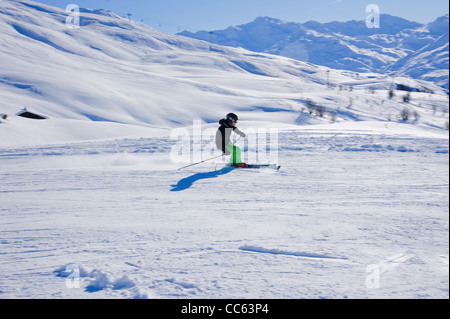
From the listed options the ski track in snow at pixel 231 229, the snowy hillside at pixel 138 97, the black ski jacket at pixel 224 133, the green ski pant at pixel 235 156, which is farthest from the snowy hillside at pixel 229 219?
the snowy hillside at pixel 138 97

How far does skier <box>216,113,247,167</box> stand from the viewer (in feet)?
23.2

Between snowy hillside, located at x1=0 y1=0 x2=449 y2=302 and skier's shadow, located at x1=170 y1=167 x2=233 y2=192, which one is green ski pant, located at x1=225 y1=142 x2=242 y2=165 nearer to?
skier's shadow, located at x1=170 y1=167 x2=233 y2=192

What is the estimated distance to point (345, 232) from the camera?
12.0 ft

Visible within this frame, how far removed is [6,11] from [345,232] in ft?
328

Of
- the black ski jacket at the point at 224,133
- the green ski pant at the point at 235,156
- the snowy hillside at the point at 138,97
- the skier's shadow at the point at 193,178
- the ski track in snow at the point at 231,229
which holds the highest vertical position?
the snowy hillside at the point at 138,97

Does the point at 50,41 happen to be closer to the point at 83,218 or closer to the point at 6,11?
the point at 6,11

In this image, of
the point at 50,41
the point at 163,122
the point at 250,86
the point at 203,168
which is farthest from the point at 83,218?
the point at 50,41

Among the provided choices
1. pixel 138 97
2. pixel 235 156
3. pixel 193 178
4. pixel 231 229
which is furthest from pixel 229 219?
pixel 138 97

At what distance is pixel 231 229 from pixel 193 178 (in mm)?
2519

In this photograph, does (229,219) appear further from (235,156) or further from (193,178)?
(235,156)

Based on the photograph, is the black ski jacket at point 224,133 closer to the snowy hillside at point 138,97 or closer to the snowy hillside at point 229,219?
the snowy hillside at point 229,219

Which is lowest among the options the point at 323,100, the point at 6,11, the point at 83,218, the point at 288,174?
the point at 83,218

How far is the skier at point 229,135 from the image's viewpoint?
708 centimetres

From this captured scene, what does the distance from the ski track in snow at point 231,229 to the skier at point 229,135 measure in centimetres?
48
